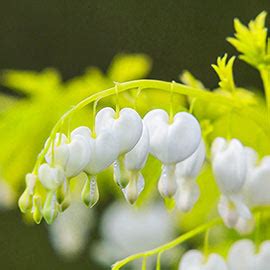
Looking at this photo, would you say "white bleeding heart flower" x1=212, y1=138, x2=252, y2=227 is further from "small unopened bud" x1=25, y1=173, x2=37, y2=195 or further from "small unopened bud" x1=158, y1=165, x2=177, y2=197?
"small unopened bud" x1=25, y1=173, x2=37, y2=195

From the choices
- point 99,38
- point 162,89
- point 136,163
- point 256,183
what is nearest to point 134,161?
point 136,163

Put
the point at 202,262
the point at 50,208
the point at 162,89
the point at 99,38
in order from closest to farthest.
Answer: the point at 50,208 < the point at 162,89 < the point at 202,262 < the point at 99,38

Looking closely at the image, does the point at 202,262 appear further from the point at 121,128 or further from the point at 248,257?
the point at 121,128

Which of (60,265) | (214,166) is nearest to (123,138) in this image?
Result: (214,166)

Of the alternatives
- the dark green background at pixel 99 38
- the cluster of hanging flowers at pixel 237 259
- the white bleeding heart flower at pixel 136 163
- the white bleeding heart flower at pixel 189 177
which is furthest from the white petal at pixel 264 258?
the dark green background at pixel 99 38

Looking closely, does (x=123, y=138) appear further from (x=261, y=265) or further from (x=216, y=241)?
(x=216, y=241)
